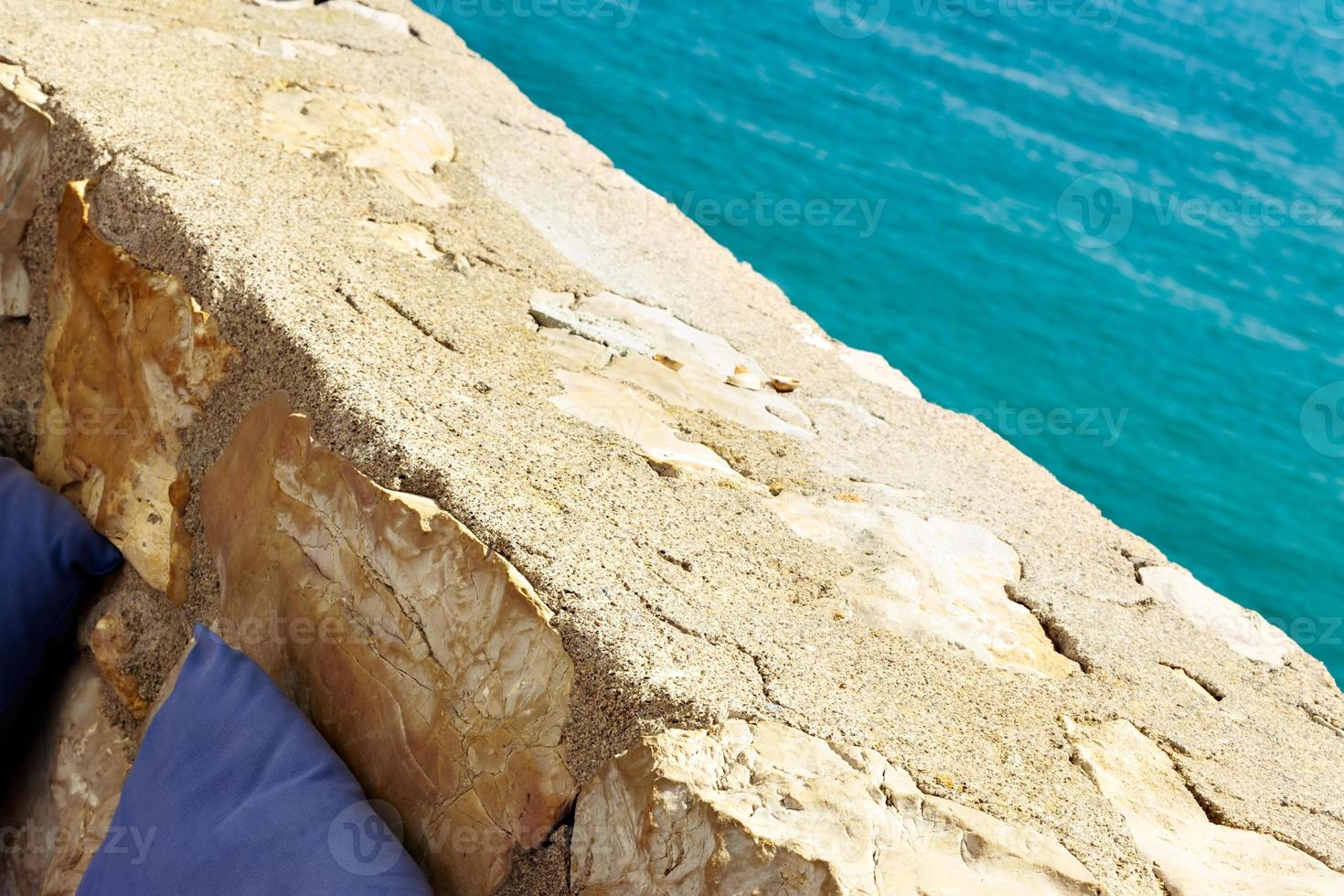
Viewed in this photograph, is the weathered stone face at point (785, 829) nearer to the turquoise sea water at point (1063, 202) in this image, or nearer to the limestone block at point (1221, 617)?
the limestone block at point (1221, 617)

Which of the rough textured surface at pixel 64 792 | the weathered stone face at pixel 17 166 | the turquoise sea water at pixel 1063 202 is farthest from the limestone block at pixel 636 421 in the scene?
the turquoise sea water at pixel 1063 202

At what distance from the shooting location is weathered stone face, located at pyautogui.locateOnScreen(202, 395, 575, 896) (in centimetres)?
139

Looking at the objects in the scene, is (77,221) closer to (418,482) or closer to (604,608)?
(418,482)

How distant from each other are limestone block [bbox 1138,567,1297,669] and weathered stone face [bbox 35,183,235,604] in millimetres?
1619

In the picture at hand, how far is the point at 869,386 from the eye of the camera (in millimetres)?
2562

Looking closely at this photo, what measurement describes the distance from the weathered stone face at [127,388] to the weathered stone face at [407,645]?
0.64 ft

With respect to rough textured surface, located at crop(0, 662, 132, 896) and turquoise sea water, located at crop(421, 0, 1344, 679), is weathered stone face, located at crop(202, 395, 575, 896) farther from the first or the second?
turquoise sea water, located at crop(421, 0, 1344, 679)

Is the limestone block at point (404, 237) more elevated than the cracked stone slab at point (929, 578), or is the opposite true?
the limestone block at point (404, 237)

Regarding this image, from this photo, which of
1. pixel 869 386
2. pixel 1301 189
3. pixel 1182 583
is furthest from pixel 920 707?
pixel 1301 189

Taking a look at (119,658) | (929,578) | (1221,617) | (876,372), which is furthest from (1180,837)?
(119,658)

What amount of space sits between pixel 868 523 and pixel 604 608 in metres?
0.66

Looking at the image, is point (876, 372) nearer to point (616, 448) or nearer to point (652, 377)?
point (652, 377)

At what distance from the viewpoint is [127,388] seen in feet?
6.40

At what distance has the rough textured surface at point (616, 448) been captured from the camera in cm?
139
